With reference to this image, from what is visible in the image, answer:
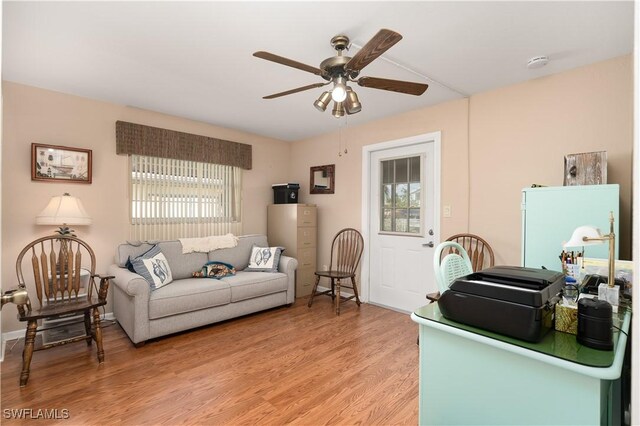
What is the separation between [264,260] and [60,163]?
90.8 inches

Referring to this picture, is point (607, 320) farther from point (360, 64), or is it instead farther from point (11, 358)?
point (11, 358)

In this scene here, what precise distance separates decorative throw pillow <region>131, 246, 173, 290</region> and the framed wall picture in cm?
102

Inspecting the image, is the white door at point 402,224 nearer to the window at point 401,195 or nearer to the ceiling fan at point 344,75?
the window at point 401,195

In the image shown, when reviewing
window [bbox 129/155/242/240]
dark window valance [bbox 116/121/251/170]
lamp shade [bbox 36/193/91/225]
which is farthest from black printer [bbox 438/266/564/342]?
dark window valance [bbox 116/121/251/170]

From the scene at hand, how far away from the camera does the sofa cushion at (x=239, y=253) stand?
387cm

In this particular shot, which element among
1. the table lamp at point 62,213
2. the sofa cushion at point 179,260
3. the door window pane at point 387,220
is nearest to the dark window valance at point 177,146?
the table lamp at point 62,213

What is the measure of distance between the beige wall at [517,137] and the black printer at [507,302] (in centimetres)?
175

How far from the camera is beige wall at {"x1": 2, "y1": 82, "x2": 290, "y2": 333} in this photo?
9.55 feet

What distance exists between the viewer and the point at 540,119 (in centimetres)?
278

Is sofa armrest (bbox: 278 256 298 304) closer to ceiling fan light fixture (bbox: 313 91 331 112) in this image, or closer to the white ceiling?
the white ceiling

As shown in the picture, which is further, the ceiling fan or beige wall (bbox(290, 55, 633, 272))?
beige wall (bbox(290, 55, 633, 272))

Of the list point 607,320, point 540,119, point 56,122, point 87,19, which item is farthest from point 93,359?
point 540,119

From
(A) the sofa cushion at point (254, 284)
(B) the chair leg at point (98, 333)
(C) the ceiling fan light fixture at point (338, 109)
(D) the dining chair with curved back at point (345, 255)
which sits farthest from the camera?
(D) the dining chair with curved back at point (345, 255)

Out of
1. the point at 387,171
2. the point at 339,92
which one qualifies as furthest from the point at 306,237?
the point at 339,92
